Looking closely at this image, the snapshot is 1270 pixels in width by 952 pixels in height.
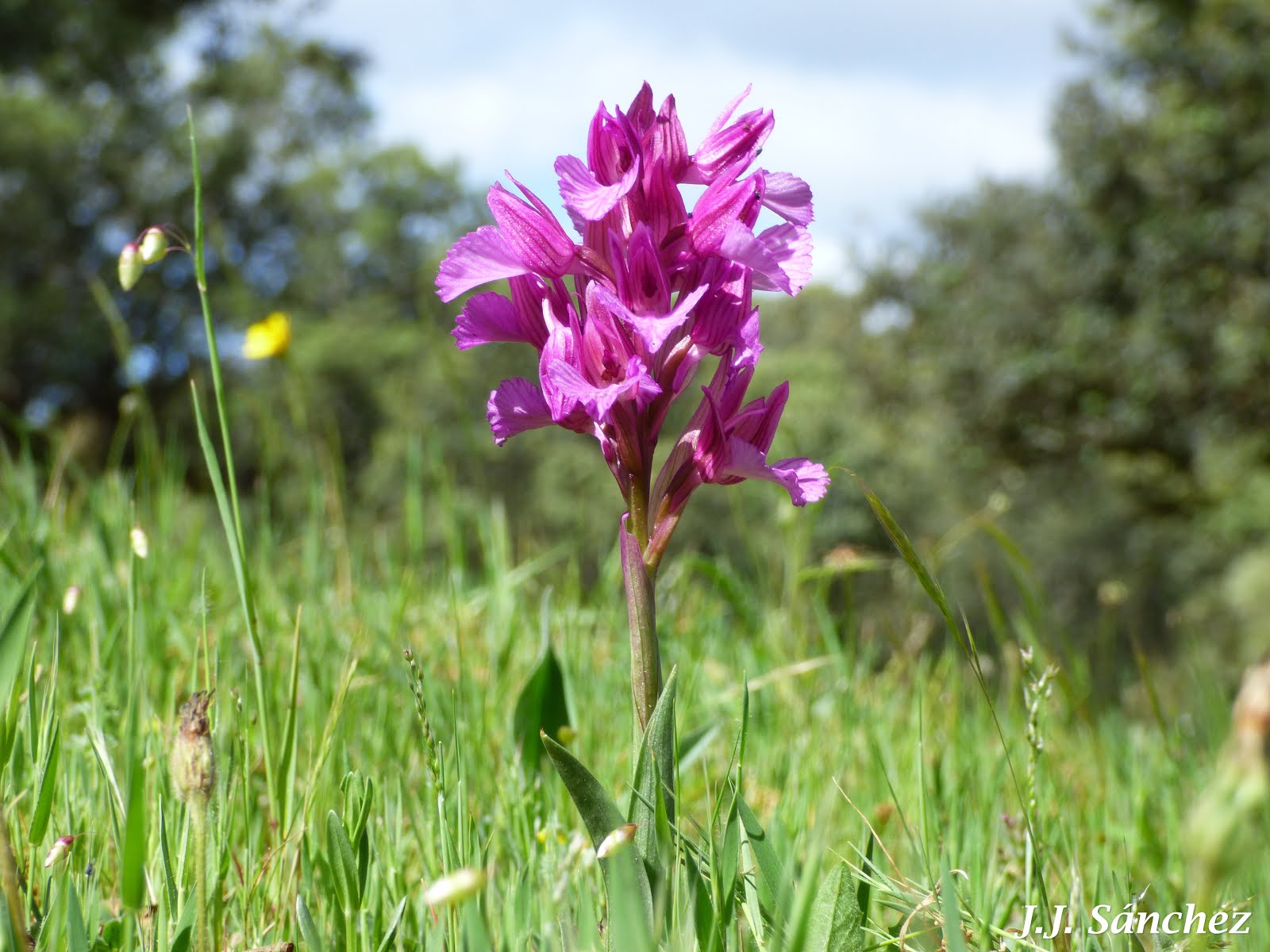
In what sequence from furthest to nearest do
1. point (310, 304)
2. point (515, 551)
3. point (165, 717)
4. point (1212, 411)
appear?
point (310, 304)
point (1212, 411)
point (515, 551)
point (165, 717)

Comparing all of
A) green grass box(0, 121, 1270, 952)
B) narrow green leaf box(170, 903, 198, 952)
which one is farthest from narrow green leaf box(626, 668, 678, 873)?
narrow green leaf box(170, 903, 198, 952)

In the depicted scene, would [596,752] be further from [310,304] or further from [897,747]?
[310,304]

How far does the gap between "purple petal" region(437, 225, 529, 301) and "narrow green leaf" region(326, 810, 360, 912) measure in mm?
493

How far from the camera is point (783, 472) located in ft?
3.25

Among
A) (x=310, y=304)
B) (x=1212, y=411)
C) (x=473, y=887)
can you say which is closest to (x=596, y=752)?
(x=473, y=887)

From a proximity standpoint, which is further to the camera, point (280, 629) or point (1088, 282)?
point (1088, 282)

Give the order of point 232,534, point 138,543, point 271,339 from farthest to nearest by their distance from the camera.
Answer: point 271,339
point 138,543
point 232,534

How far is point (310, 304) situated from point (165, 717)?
97.0 feet

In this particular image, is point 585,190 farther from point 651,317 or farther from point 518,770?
point 518,770

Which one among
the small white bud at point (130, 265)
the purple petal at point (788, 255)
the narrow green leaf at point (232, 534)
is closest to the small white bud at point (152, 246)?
the small white bud at point (130, 265)

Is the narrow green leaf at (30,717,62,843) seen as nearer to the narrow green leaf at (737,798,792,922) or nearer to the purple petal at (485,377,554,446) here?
the purple petal at (485,377,554,446)

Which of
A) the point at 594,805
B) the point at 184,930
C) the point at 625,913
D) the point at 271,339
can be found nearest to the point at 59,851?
the point at 184,930

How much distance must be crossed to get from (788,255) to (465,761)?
2.52 feet

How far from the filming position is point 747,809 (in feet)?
2.85
